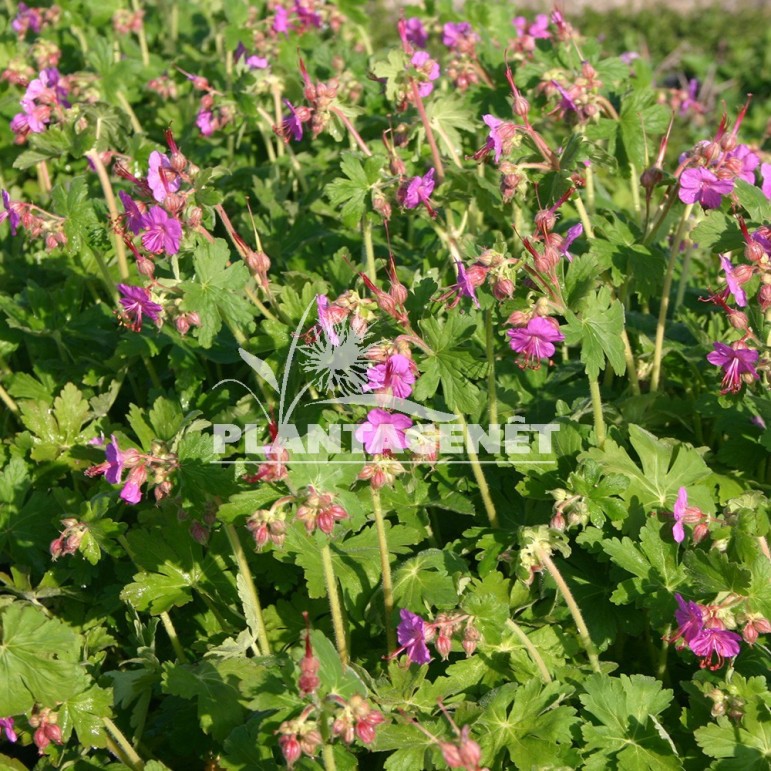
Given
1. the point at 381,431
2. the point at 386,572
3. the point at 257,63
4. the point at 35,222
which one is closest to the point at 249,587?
the point at 386,572

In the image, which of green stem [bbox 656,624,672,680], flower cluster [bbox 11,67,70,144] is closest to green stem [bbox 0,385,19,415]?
flower cluster [bbox 11,67,70,144]

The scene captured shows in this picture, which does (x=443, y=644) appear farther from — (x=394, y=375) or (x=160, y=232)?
(x=160, y=232)

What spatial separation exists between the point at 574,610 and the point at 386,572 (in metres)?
0.48

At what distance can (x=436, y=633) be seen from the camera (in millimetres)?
2439

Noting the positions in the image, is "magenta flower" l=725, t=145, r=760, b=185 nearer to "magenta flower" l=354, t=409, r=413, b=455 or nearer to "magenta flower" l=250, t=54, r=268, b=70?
"magenta flower" l=354, t=409, r=413, b=455

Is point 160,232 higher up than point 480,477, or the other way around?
point 160,232

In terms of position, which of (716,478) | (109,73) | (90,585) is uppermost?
(109,73)

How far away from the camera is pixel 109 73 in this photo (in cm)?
445

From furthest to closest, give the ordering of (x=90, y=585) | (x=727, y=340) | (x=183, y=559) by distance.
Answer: (x=727, y=340) < (x=90, y=585) < (x=183, y=559)

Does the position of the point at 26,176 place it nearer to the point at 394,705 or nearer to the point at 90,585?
the point at 90,585

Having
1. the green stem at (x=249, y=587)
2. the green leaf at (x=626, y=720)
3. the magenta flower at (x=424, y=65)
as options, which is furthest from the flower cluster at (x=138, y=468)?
the magenta flower at (x=424, y=65)

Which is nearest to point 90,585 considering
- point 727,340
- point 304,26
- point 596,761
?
point 596,761

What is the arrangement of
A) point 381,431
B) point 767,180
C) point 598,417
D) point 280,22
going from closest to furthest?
point 381,431, point 598,417, point 767,180, point 280,22

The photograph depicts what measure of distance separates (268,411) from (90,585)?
0.81 meters
